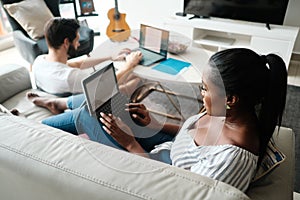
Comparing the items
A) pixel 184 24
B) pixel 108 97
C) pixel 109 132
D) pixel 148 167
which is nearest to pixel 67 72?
pixel 108 97

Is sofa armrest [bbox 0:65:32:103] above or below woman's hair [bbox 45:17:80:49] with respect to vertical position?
below

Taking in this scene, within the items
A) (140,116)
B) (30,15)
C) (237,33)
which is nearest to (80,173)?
(140,116)

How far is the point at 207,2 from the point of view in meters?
3.18

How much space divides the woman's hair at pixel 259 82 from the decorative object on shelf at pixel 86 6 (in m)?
3.43

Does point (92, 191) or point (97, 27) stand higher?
point (92, 191)

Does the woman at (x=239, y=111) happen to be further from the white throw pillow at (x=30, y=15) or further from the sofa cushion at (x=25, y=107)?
the white throw pillow at (x=30, y=15)

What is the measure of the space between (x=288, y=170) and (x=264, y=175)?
5.8 inches

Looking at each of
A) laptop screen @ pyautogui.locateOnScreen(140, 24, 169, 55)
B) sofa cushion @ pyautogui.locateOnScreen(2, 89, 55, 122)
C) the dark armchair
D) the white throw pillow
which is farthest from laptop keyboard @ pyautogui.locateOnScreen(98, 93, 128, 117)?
the white throw pillow

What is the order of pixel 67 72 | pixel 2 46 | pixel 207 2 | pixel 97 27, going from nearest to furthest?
pixel 67 72 < pixel 207 2 < pixel 2 46 < pixel 97 27

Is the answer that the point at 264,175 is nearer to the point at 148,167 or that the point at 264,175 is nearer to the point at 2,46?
the point at 148,167

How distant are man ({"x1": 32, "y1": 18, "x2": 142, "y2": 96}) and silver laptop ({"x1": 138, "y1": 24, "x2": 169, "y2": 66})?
0.20m

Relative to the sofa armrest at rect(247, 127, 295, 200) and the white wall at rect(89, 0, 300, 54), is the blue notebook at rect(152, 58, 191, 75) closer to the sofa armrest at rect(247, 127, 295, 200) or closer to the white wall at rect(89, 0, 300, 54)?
the sofa armrest at rect(247, 127, 295, 200)

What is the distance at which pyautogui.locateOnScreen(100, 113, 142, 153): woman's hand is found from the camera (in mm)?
1143

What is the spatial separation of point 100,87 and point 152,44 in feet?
3.02
